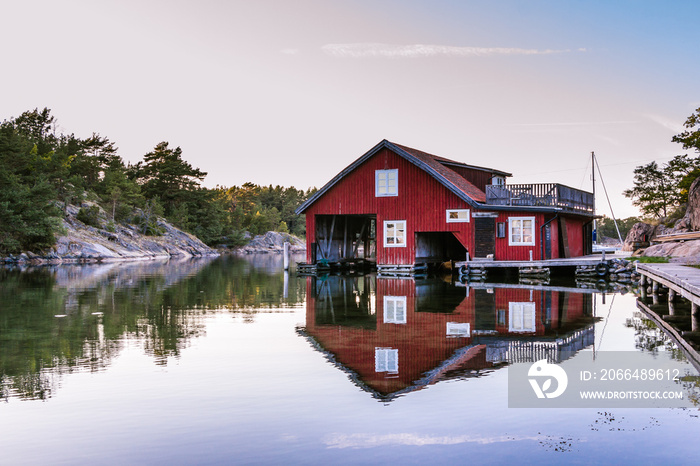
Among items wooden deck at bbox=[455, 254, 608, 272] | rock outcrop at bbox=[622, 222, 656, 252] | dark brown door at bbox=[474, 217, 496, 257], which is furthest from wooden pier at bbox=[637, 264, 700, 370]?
rock outcrop at bbox=[622, 222, 656, 252]

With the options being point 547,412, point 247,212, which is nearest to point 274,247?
point 247,212

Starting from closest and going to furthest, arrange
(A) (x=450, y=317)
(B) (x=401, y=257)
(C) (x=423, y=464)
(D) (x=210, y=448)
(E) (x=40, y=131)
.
Answer: 1. (C) (x=423, y=464)
2. (D) (x=210, y=448)
3. (A) (x=450, y=317)
4. (B) (x=401, y=257)
5. (E) (x=40, y=131)

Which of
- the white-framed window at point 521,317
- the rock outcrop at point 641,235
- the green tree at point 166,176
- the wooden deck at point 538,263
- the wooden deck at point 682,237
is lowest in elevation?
the white-framed window at point 521,317

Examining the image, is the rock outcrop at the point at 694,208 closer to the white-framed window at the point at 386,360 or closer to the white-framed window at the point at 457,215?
the white-framed window at the point at 457,215

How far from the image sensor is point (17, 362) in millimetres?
11102

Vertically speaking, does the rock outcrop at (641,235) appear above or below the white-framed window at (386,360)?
above

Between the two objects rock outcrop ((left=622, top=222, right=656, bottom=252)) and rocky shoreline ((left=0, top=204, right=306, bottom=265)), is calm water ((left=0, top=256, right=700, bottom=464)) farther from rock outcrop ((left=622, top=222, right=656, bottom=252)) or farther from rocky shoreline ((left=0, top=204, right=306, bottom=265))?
rock outcrop ((left=622, top=222, right=656, bottom=252))

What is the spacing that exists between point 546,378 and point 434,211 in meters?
25.2

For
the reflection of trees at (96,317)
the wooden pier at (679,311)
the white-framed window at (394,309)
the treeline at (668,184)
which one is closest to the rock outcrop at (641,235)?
the treeline at (668,184)

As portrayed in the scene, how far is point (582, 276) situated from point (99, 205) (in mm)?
56054

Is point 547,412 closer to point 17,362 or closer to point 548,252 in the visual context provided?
point 17,362

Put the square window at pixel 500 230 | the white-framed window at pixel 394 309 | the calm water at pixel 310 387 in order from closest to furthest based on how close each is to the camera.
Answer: the calm water at pixel 310 387 < the white-framed window at pixel 394 309 < the square window at pixel 500 230

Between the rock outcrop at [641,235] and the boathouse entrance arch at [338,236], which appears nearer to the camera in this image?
the boathouse entrance arch at [338,236]

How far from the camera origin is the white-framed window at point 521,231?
33875 millimetres
